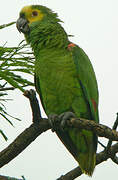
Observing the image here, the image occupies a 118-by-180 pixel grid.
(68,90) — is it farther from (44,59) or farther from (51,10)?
(51,10)

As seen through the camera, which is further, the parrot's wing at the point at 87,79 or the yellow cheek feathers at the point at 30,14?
the yellow cheek feathers at the point at 30,14

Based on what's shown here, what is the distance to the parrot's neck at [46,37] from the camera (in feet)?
4.94

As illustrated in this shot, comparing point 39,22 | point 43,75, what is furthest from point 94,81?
point 39,22

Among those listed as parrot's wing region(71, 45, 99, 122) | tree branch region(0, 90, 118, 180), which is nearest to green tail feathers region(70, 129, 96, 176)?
parrot's wing region(71, 45, 99, 122)

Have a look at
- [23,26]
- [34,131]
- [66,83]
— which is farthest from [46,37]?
[34,131]

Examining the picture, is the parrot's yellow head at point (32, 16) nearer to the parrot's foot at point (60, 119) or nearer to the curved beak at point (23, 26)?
the curved beak at point (23, 26)

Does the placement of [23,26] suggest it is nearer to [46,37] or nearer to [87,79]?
→ [46,37]

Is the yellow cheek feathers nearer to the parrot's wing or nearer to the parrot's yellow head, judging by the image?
the parrot's yellow head

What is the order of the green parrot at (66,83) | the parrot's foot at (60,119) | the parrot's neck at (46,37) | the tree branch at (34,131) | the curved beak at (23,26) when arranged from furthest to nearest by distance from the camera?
the curved beak at (23,26)
the parrot's neck at (46,37)
the green parrot at (66,83)
the parrot's foot at (60,119)
the tree branch at (34,131)

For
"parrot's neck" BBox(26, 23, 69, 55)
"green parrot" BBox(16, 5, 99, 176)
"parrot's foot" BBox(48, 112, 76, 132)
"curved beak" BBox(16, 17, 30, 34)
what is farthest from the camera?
"curved beak" BBox(16, 17, 30, 34)

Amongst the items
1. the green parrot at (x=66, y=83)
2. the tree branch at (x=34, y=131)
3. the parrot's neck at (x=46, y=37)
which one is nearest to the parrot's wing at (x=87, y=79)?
the green parrot at (x=66, y=83)

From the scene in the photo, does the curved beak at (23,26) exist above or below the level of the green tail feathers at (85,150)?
above

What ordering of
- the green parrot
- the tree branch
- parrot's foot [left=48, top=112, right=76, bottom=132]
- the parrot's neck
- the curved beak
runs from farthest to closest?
the curved beak → the parrot's neck → the green parrot → parrot's foot [left=48, top=112, right=76, bottom=132] → the tree branch

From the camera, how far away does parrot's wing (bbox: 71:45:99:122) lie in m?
1.37
